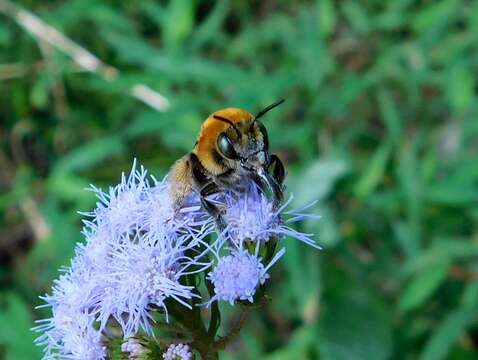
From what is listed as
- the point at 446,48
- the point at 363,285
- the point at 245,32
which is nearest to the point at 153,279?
the point at 363,285

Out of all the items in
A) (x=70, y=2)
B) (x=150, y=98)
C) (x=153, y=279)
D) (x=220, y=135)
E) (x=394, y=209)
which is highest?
(x=70, y=2)

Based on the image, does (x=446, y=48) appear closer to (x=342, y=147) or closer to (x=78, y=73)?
(x=342, y=147)

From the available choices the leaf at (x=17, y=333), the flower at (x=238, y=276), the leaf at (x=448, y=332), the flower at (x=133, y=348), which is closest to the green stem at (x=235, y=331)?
the flower at (x=238, y=276)

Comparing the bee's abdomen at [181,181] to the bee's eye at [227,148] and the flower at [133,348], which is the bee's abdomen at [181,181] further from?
the flower at [133,348]

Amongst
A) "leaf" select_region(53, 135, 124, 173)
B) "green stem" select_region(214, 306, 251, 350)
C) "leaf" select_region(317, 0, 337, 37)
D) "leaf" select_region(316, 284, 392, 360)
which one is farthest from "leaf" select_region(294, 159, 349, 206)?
"green stem" select_region(214, 306, 251, 350)

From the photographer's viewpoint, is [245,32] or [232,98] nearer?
[232,98]

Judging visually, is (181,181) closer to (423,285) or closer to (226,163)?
(226,163)

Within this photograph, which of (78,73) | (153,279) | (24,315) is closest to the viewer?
(153,279)
